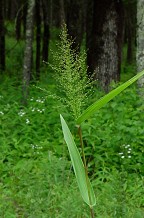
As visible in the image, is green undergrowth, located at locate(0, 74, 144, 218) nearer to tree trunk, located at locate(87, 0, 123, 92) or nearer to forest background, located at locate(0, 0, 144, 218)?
Answer: forest background, located at locate(0, 0, 144, 218)

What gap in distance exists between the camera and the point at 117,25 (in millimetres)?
11016

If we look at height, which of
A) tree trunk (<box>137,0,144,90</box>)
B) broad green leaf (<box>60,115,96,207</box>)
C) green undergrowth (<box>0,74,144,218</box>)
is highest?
broad green leaf (<box>60,115,96,207</box>)

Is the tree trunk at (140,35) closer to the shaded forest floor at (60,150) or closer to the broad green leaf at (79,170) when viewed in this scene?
the shaded forest floor at (60,150)

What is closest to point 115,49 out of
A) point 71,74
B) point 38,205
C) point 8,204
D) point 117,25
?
point 117,25

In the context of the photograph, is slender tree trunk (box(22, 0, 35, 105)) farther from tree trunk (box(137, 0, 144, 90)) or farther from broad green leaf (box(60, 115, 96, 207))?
broad green leaf (box(60, 115, 96, 207))

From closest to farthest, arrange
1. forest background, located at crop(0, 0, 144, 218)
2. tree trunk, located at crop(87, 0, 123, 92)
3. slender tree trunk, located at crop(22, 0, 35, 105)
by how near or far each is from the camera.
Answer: forest background, located at crop(0, 0, 144, 218), slender tree trunk, located at crop(22, 0, 35, 105), tree trunk, located at crop(87, 0, 123, 92)

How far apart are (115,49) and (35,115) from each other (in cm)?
317

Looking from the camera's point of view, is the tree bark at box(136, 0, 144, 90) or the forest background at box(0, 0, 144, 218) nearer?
the forest background at box(0, 0, 144, 218)

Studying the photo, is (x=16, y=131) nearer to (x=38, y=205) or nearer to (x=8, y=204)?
(x=8, y=204)

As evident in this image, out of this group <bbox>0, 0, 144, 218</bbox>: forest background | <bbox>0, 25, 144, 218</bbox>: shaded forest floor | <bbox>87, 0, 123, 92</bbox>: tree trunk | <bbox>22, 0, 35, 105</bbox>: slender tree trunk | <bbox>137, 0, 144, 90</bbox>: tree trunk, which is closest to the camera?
<bbox>0, 0, 144, 218</bbox>: forest background

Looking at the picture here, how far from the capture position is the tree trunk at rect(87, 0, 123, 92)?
36.0 ft

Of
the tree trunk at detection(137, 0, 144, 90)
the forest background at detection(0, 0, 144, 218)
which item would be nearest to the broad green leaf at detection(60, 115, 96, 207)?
the forest background at detection(0, 0, 144, 218)

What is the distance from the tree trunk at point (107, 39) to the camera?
11.0m

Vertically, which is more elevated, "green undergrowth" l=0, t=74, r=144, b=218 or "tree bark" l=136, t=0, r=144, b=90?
"tree bark" l=136, t=0, r=144, b=90
